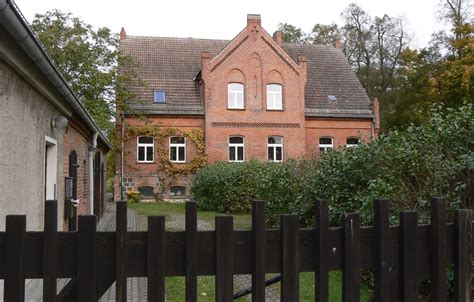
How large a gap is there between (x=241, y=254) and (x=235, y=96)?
28447 mm

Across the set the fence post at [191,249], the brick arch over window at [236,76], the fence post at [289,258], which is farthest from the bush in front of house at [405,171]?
the brick arch over window at [236,76]

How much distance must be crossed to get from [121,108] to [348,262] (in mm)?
27440

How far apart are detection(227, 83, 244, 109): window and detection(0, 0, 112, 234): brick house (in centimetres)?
2072

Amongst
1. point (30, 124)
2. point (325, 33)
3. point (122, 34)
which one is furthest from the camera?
point (325, 33)

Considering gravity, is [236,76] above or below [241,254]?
above

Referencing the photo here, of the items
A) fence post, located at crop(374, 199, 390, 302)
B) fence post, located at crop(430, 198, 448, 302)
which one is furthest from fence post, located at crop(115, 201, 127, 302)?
fence post, located at crop(430, 198, 448, 302)

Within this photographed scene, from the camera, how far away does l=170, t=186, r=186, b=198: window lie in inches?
1164

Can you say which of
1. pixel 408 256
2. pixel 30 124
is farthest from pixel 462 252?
pixel 30 124

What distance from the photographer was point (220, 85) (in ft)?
98.3

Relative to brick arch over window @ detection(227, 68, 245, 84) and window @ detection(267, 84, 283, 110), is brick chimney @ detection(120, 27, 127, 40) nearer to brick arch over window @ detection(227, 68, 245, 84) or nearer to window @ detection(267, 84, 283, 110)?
brick arch over window @ detection(227, 68, 245, 84)

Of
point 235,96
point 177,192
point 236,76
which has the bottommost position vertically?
point 177,192

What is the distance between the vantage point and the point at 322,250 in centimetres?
219

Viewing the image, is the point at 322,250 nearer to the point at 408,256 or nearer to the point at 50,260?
the point at 408,256

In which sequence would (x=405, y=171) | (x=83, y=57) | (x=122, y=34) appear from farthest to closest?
(x=122, y=34), (x=83, y=57), (x=405, y=171)
